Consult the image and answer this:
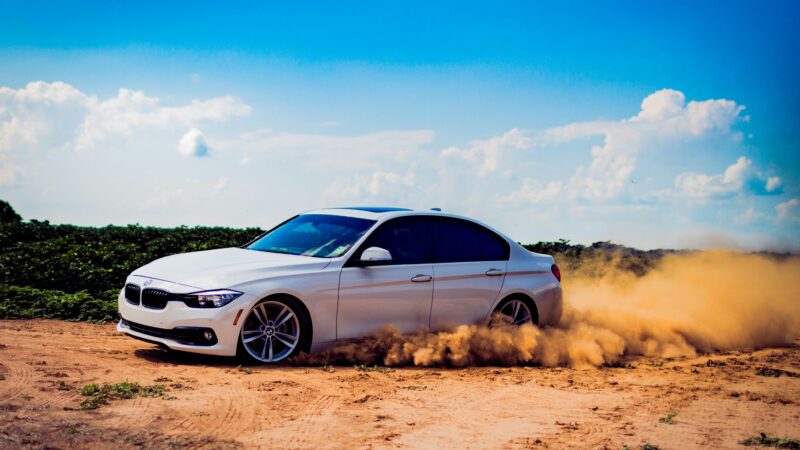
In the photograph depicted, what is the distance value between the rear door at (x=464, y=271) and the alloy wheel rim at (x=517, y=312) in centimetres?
36

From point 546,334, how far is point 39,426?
267 inches

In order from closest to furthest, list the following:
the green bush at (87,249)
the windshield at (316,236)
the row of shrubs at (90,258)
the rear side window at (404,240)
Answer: the windshield at (316,236), the rear side window at (404,240), the row of shrubs at (90,258), the green bush at (87,249)

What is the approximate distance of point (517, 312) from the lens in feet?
36.2

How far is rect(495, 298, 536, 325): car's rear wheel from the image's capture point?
10.8m

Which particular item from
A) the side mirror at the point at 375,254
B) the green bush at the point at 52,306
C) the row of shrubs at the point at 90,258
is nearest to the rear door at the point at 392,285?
the side mirror at the point at 375,254

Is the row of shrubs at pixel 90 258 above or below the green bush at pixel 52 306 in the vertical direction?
above

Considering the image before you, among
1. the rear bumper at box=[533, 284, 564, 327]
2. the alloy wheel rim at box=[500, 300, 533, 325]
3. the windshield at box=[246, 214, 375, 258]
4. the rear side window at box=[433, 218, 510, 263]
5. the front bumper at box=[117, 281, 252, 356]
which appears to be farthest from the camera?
the rear bumper at box=[533, 284, 564, 327]

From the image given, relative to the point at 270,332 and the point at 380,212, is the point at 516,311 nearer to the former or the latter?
the point at 380,212

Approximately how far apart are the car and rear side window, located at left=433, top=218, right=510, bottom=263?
2 cm

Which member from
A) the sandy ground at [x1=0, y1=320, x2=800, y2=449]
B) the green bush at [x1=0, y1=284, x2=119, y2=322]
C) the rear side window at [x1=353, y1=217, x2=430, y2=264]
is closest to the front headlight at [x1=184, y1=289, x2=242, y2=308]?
the sandy ground at [x1=0, y1=320, x2=800, y2=449]

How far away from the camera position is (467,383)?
8.81 m

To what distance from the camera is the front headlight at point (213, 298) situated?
8.70 metres

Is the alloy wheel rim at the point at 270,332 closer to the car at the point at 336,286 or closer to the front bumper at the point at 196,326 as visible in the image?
the car at the point at 336,286

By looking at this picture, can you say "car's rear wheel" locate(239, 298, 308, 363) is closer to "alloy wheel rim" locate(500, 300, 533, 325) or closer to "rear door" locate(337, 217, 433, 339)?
"rear door" locate(337, 217, 433, 339)
